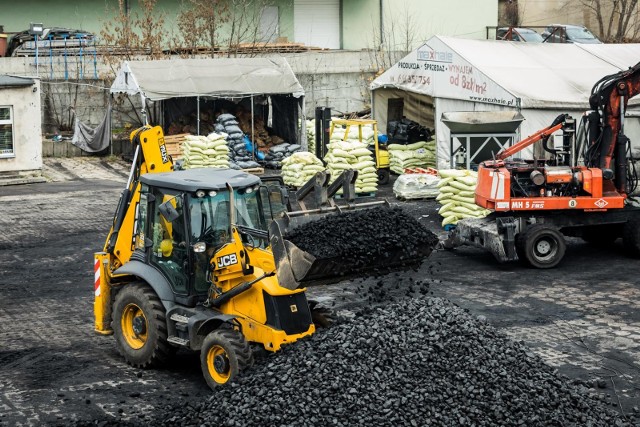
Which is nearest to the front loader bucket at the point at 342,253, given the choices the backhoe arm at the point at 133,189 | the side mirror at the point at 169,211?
the side mirror at the point at 169,211

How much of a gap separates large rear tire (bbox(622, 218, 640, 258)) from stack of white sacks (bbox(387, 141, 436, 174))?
9.59 metres

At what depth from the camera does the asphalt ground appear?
10.7 m

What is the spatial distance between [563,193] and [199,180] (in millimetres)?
8629

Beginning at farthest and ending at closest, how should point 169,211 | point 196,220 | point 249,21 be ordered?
point 249,21 < point 196,220 < point 169,211

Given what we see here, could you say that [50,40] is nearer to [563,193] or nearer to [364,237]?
[563,193]

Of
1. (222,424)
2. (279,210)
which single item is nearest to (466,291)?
(279,210)

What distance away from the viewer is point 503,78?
81.3 ft

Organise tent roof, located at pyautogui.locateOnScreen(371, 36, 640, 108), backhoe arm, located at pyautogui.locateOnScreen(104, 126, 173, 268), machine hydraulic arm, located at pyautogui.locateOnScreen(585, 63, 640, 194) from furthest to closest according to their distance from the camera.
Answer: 1. tent roof, located at pyautogui.locateOnScreen(371, 36, 640, 108)
2. machine hydraulic arm, located at pyautogui.locateOnScreen(585, 63, 640, 194)
3. backhoe arm, located at pyautogui.locateOnScreen(104, 126, 173, 268)

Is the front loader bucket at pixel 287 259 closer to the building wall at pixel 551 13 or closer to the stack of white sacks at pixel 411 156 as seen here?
the stack of white sacks at pixel 411 156

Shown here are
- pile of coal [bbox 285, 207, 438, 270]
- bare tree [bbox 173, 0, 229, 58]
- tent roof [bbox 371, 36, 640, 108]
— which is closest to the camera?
pile of coal [bbox 285, 207, 438, 270]

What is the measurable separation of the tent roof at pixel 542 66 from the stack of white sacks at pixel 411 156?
152 centimetres

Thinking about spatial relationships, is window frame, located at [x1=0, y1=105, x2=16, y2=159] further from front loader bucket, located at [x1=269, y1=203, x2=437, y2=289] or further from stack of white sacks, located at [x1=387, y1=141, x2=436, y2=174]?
front loader bucket, located at [x1=269, y1=203, x2=437, y2=289]

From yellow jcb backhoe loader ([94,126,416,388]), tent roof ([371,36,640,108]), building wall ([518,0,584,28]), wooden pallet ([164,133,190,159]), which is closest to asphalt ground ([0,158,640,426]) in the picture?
yellow jcb backhoe loader ([94,126,416,388])

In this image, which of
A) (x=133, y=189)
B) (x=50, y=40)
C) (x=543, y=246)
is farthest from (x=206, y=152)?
(x=133, y=189)
